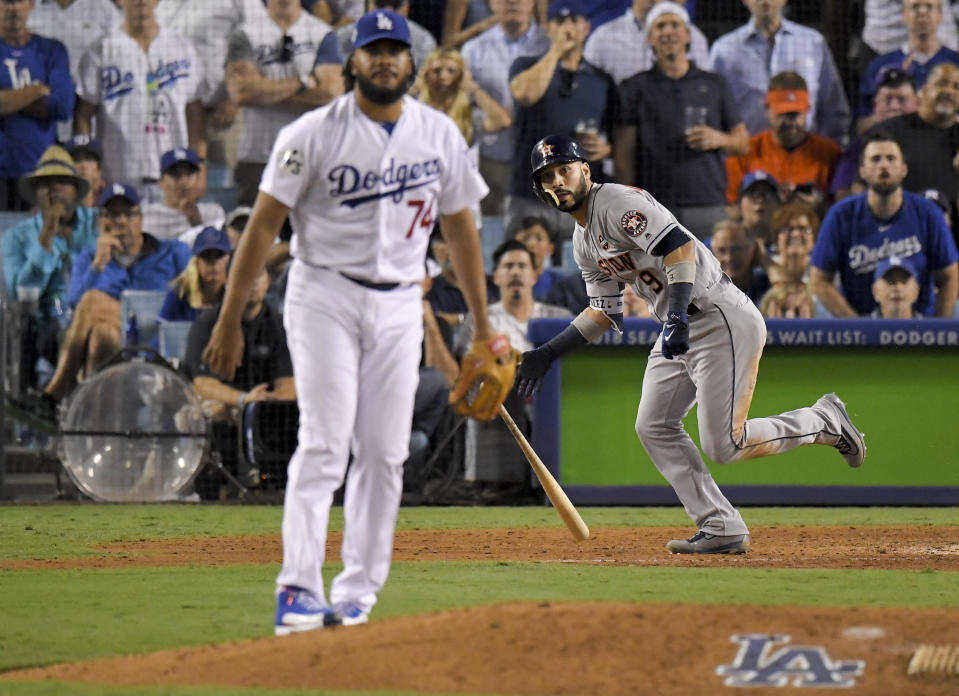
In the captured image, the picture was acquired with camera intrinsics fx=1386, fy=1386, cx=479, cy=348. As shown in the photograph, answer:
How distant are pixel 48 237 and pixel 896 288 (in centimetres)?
606

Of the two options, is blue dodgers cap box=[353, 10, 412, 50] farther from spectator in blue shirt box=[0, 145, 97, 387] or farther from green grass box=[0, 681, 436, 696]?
spectator in blue shirt box=[0, 145, 97, 387]

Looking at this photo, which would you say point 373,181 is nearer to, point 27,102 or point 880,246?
point 880,246

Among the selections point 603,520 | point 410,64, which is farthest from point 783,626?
point 603,520

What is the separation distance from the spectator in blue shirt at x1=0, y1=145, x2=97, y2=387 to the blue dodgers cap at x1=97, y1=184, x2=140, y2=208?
0.69 ft

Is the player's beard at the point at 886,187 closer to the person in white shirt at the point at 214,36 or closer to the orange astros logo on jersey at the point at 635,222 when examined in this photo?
the orange astros logo on jersey at the point at 635,222

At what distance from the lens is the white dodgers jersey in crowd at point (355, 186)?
3.78 meters

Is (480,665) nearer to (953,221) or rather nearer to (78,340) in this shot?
(78,340)

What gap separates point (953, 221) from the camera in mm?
9977

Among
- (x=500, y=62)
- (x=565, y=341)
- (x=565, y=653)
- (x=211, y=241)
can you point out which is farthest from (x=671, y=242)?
(x=500, y=62)

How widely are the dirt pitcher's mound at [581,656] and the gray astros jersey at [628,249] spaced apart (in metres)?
2.32

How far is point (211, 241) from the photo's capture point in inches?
377

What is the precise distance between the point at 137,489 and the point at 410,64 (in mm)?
6092

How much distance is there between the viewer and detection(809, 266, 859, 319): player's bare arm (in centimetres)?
966

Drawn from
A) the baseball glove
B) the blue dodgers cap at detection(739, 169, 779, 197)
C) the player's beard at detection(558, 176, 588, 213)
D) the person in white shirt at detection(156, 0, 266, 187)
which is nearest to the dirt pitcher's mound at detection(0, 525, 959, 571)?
the player's beard at detection(558, 176, 588, 213)
